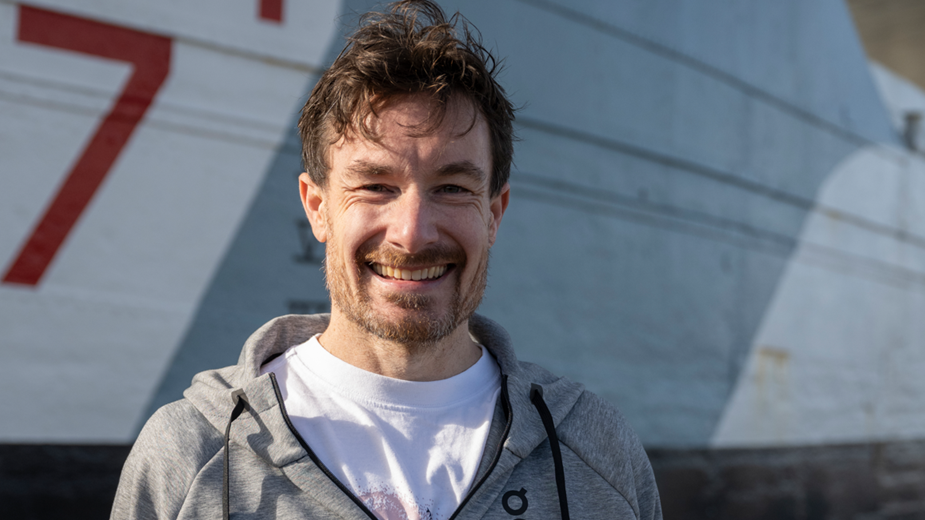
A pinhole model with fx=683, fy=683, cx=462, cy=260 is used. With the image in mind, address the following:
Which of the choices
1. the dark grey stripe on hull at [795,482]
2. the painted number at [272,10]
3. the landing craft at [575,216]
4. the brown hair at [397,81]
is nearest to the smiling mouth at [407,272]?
the brown hair at [397,81]

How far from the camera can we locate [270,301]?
Result: 335 centimetres

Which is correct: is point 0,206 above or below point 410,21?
below

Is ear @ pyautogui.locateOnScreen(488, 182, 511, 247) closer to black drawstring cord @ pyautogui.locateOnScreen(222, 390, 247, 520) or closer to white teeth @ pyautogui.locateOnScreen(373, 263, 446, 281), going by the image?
white teeth @ pyautogui.locateOnScreen(373, 263, 446, 281)

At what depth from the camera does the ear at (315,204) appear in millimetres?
1411

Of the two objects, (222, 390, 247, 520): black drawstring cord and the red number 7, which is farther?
the red number 7

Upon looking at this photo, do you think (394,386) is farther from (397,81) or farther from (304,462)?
(397,81)

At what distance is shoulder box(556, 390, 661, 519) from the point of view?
135 cm

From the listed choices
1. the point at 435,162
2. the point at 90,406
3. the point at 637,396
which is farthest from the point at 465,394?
the point at 637,396

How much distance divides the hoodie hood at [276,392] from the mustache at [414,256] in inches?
11.5

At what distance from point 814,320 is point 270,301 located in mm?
5103

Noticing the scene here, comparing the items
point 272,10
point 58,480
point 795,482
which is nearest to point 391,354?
point 58,480

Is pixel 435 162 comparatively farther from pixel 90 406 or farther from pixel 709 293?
pixel 709 293

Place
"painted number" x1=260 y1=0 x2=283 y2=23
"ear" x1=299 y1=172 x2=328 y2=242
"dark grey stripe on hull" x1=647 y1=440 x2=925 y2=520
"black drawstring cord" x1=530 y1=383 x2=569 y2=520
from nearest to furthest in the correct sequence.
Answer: "black drawstring cord" x1=530 y1=383 x2=569 y2=520 → "ear" x1=299 y1=172 x2=328 y2=242 → "painted number" x1=260 y1=0 x2=283 y2=23 → "dark grey stripe on hull" x1=647 y1=440 x2=925 y2=520

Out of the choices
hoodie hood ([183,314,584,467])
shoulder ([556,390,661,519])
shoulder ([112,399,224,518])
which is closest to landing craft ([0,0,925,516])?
hoodie hood ([183,314,584,467])
